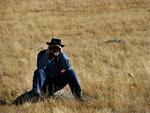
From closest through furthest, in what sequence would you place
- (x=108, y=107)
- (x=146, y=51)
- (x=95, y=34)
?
(x=108, y=107)
(x=146, y=51)
(x=95, y=34)

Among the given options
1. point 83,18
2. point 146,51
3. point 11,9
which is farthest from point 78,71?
point 11,9

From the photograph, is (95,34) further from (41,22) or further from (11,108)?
(11,108)

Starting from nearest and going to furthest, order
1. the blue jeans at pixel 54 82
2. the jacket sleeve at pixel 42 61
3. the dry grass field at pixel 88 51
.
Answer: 1. the dry grass field at pixel 88 51
2. the blue jeans at pixel 54 82
3. the jacket sleeve at pixel 42 61

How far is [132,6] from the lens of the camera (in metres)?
37.3

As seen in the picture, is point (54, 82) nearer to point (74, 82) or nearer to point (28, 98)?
point (74, 82)

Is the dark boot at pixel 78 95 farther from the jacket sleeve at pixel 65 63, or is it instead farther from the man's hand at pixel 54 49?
the man's hand at pixel 54 49

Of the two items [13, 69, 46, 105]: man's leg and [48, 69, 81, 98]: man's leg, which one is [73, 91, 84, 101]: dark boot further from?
[13, 69, 46, 105]: man's leg

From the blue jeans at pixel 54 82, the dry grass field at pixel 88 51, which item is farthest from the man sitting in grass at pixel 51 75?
the dry grass field at pixel 88 51

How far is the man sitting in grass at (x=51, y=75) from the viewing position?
867 centimetres

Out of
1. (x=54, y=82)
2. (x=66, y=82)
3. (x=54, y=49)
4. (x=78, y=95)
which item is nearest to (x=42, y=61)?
(x=54, y=49)

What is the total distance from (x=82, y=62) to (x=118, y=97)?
17.9 feet

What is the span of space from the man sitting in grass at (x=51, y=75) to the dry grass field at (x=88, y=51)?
0.26 meters

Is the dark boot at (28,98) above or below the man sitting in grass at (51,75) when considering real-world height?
below

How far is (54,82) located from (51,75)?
0.15 metres
